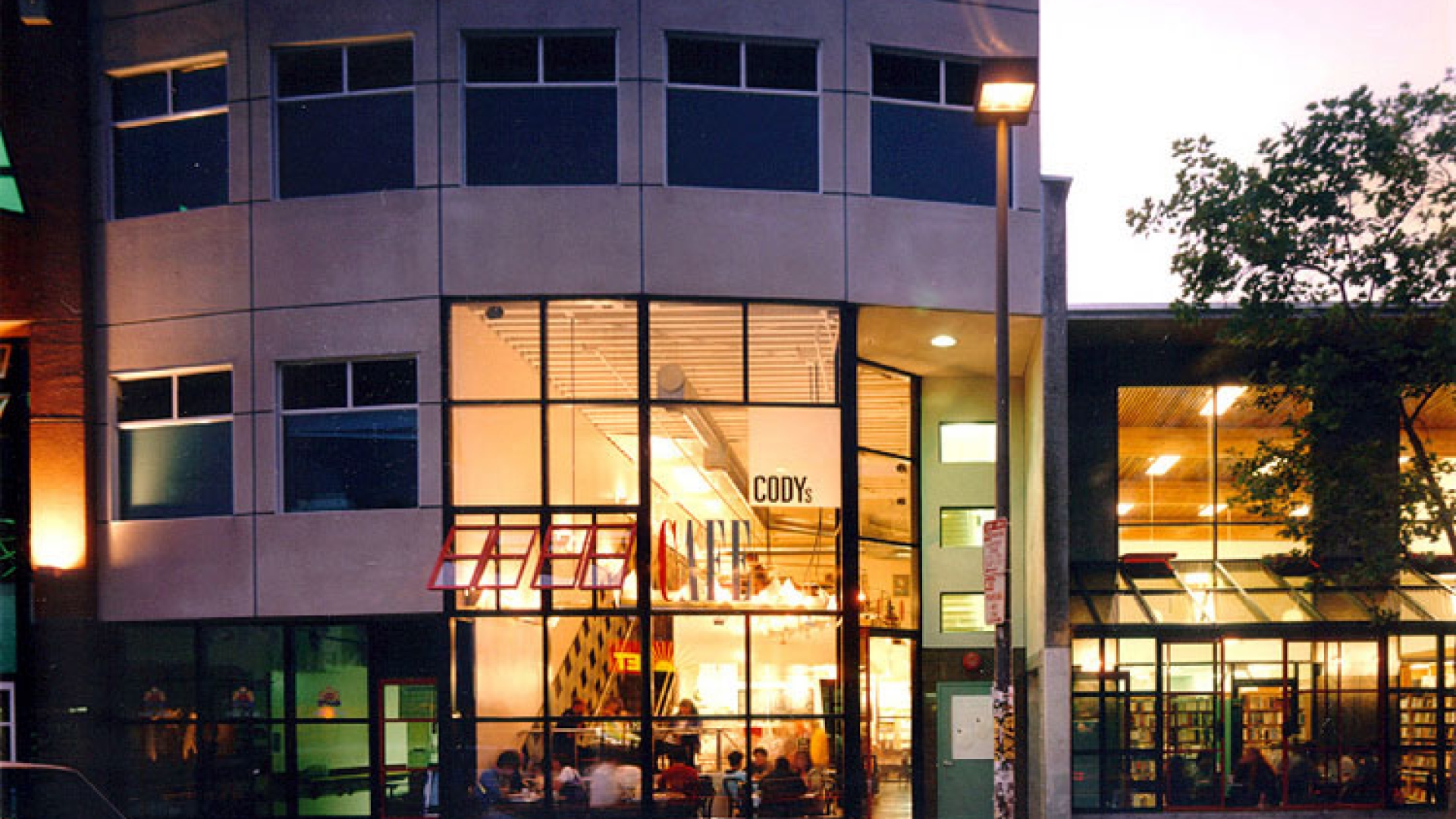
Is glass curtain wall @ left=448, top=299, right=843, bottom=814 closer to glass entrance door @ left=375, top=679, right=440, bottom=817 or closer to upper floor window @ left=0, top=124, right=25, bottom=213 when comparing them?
glass entrance door @ left=375, top=679, right=440, bottom=817

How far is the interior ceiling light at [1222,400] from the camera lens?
22734mm

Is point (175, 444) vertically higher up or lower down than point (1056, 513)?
higher up

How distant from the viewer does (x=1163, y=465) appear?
74.8ft

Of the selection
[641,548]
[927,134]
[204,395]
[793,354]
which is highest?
[927,134]

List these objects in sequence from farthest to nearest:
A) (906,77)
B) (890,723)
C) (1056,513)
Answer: (890,723) → (1056,513) → (906,77)

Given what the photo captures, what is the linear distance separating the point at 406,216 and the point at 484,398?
2.64 m

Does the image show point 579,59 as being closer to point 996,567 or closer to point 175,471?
point 175,471

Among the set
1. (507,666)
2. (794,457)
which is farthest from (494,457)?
(794,457)

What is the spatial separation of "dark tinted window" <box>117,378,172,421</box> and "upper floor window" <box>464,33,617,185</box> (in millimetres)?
5403

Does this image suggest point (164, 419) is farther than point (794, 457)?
Yes

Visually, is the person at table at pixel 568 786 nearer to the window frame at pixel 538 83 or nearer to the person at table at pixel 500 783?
the person at table at pixel 500 783

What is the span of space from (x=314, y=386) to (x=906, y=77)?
925cm

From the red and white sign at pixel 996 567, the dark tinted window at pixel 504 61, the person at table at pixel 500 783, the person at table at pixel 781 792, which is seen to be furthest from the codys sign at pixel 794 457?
the red and white sign at pixel 996 567

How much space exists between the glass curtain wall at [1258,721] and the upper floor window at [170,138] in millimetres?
14471
